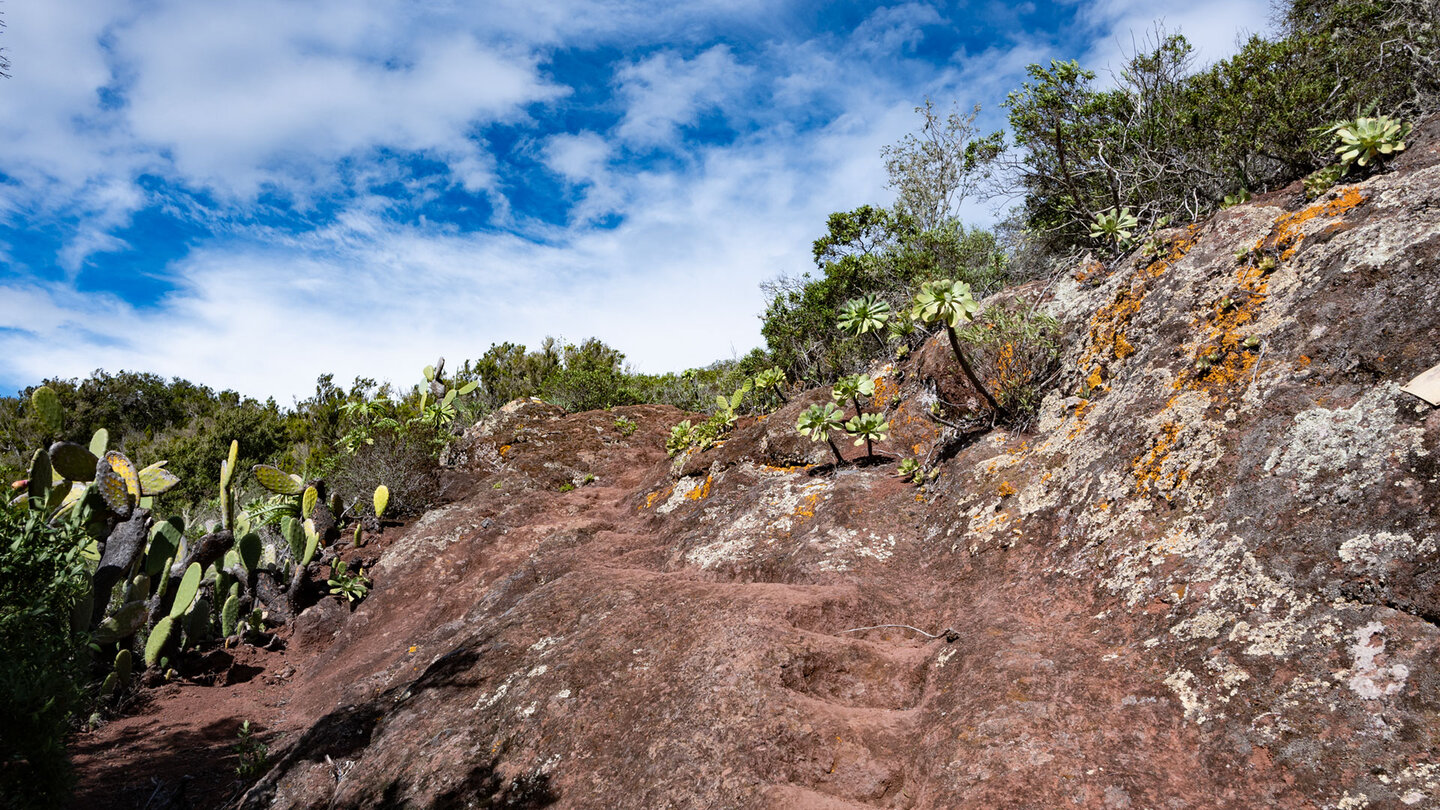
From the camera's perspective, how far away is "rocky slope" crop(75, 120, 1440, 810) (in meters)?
2.31

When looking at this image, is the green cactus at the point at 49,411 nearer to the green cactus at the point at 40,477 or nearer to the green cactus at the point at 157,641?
the green cactus at the point at 40,477

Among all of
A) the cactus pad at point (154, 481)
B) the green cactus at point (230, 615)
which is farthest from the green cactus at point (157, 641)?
the cactus pad at point (154, 481)

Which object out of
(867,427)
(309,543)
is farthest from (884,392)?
(309,543)

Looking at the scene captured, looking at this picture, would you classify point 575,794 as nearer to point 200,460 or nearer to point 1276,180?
point 1276,180

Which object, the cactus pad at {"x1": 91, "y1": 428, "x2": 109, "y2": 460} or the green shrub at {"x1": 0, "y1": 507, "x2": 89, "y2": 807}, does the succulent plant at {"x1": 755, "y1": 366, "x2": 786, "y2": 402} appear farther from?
the cactus pad at {"x1": 91, "y1": 428, "x2": 109, "y2": 460}

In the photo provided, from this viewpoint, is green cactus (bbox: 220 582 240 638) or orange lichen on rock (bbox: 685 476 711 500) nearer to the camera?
orange lichen on rock (bbox: 685 476 711 500)

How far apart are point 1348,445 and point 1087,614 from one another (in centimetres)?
127

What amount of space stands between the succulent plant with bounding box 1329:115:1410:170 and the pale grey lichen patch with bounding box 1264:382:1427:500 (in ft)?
8.38

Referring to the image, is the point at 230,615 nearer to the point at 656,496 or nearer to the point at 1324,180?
the point at 656,496

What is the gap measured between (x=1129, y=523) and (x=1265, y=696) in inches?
49.8

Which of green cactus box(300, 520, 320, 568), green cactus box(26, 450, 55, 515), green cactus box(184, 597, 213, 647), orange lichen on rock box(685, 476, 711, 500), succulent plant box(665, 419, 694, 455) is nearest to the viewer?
green cactus box(26, 450, 55, 515)

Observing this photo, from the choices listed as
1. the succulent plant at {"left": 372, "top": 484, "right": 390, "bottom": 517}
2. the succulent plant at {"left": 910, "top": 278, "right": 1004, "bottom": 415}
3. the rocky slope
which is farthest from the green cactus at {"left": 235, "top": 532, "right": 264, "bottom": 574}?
the succulent plant at {"left": 910, "top": 278, "right": 1004, "bottom": 415}

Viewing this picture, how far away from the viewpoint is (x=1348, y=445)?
2814 millimetres

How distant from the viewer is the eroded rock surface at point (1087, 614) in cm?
231
